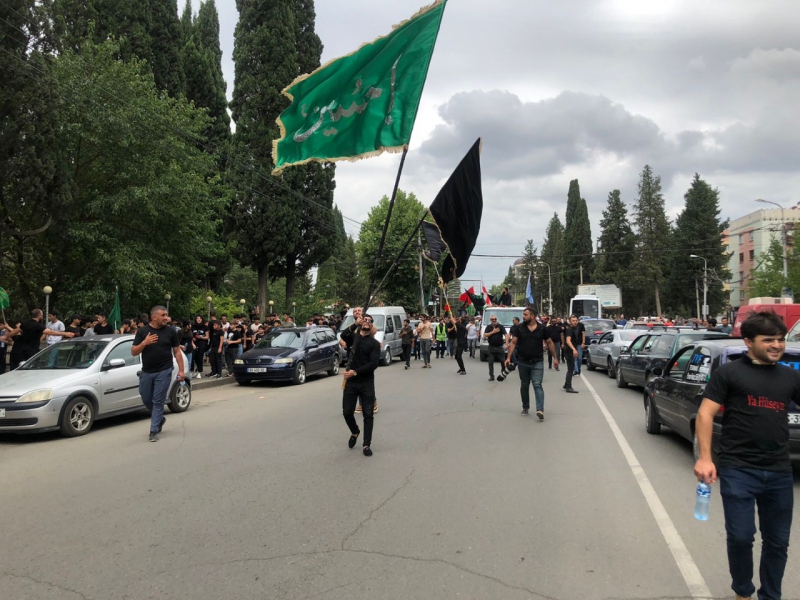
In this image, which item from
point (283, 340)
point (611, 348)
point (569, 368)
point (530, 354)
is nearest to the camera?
point (530, 354)

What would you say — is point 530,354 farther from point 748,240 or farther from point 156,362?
point 748,240

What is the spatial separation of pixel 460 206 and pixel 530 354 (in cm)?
307

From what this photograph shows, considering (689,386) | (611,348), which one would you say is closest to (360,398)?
(689,386)

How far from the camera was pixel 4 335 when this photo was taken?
1319 centimetres

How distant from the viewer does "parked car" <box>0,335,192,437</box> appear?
8664mm

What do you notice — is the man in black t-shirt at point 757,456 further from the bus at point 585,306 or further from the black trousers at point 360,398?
the bus at point 585,306

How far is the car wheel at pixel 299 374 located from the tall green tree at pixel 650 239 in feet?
195

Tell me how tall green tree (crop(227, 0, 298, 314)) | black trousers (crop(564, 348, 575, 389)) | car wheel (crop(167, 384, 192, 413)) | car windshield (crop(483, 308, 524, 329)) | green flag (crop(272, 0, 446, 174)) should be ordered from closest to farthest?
green flag (crop(272, 0, 446, 174)), car wheel (crop(167, 384, 192, 413)), black trousers (crop(564, 348, 575, 389)), car windshield (crop(483, 308, 524, 329)), tall green tree (crop(227, 0, 298, 314))

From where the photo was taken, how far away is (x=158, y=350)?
28.6ft

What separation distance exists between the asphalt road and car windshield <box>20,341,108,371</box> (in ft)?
3.89

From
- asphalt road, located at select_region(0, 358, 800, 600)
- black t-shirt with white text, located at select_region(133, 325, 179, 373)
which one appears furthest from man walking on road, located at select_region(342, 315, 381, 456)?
black t-shirt with white text, located at select_region(133, 325, 179, 373)

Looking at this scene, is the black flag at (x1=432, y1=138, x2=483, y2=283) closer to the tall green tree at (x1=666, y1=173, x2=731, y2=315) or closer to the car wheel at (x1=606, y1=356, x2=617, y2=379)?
the car wheel at (x1=606, y1=356, x2=617, y2=379)

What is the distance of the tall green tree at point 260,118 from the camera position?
104 feet

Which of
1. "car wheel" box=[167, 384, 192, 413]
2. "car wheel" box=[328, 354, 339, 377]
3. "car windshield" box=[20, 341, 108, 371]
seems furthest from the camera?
"car wheel" box=[328, 354, 339, 377]
